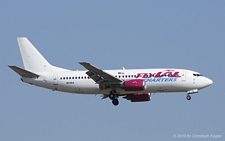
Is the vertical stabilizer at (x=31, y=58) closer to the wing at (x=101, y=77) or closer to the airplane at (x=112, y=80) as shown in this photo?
the airplane at (x=112, y=80)

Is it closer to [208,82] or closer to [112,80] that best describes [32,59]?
[112,80]

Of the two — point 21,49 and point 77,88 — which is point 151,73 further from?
point 21,49

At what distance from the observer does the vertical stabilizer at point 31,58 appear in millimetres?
77562

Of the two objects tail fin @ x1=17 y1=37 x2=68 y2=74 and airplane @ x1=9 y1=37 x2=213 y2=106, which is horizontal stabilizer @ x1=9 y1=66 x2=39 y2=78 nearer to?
airplane @ x1=9 y1=37 x2=213 y2=106

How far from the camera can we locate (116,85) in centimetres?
7319

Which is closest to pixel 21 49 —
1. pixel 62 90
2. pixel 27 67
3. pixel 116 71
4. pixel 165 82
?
pixel 27 67

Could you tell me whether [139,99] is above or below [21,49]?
below

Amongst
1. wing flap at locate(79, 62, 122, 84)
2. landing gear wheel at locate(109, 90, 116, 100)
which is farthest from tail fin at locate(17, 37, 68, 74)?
landing gear wheel at locate(109, 90, 116, 100)

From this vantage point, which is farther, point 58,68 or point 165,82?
point 58,68

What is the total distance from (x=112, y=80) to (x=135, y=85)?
3.18m

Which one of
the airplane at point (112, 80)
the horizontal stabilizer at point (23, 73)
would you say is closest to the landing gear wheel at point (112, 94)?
the airplane at point (112, 80)

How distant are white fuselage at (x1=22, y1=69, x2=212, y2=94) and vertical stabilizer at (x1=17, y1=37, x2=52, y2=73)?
5.83ft

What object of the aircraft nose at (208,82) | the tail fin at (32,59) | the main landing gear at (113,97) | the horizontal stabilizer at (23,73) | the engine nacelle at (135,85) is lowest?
the main landing gear at (113,97)

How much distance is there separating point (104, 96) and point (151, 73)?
7397mm
